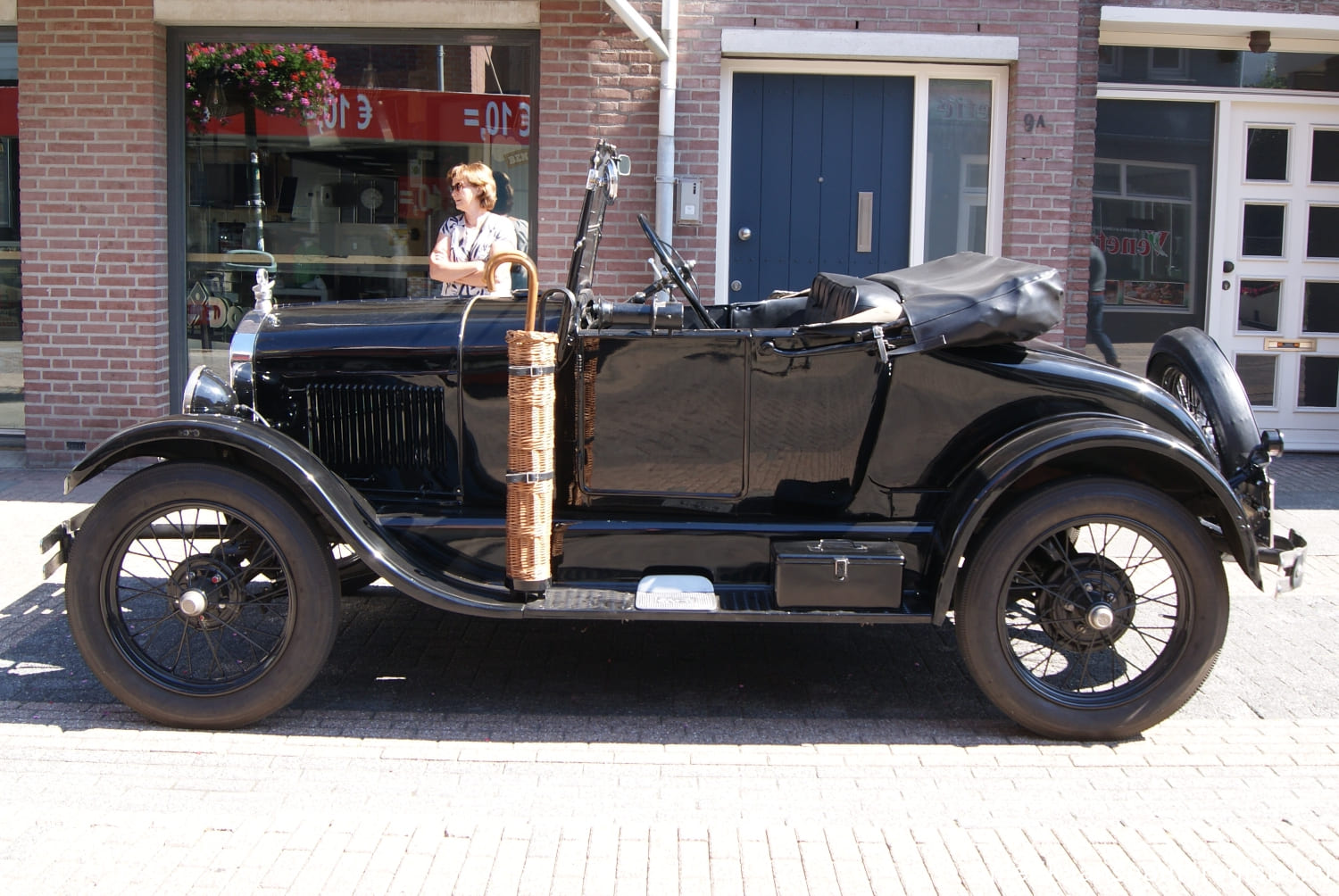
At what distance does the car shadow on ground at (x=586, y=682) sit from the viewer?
399 centimetres

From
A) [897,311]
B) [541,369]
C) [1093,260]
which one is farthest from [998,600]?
[1093,260]

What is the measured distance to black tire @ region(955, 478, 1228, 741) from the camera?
3.79m

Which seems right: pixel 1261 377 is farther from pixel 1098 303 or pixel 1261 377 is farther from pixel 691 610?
pixel 691 610

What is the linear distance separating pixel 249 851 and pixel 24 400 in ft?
19.5

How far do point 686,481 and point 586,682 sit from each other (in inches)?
34.8

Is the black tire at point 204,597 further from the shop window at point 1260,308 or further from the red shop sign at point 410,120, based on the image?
the shop window at point 1260,308

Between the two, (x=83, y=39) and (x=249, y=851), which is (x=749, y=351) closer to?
(x=249, y=851)

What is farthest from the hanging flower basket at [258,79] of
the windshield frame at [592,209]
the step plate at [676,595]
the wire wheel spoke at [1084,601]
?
the wire wheel spoke at [1084,601]

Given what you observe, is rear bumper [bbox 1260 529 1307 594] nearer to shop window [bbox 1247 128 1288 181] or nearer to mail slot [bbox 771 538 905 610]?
A: mail slot [bbox 771 538 905 610]

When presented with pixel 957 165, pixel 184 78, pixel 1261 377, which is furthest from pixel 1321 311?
pixel 184 78

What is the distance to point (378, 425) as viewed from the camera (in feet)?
13.9

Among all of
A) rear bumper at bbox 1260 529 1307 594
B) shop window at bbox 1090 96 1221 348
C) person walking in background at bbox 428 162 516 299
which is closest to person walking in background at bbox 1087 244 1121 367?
shop window at bbox 1090 96 1221 348

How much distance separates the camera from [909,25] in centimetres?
745

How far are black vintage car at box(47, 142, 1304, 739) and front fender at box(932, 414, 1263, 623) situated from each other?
1 cm
